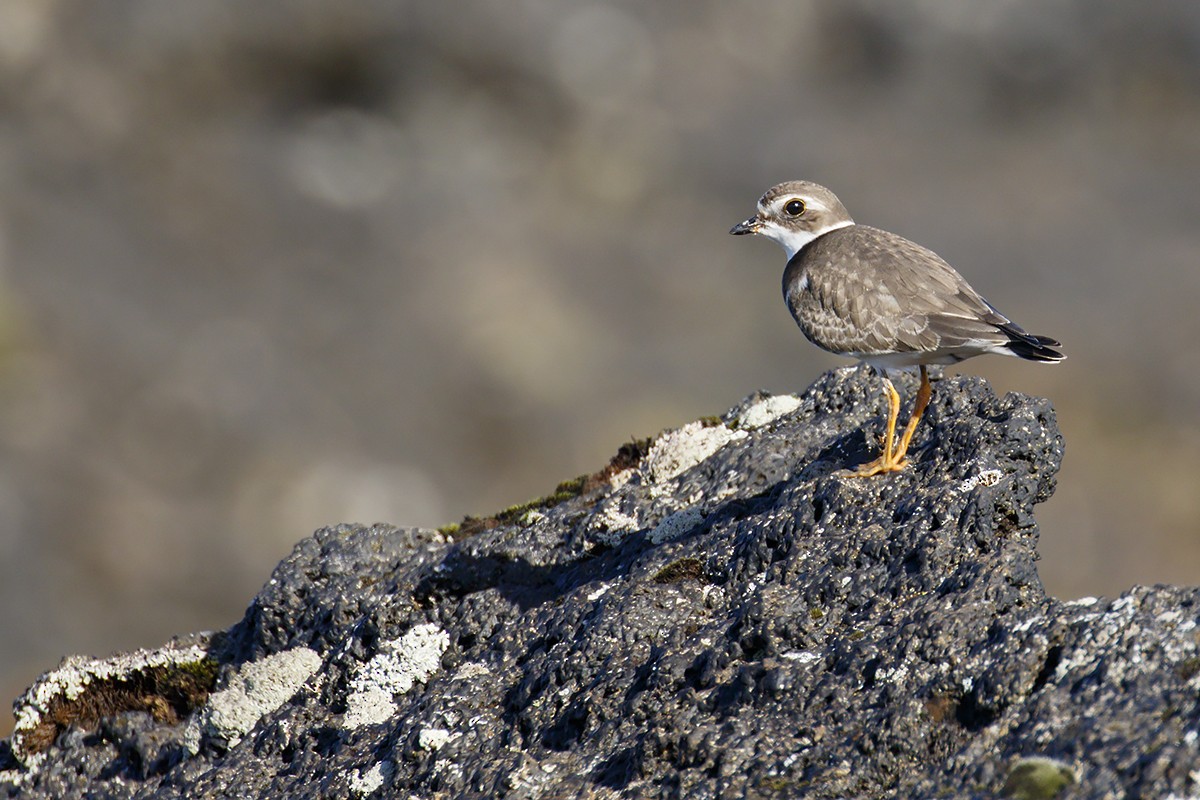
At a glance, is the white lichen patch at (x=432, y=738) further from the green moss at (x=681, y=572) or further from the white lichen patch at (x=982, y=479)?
the white lichen patch at (x=982, y=479)

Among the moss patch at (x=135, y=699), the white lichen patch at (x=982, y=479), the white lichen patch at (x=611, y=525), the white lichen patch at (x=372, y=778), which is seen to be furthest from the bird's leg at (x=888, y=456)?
the moss patch at (x=135, y=699)

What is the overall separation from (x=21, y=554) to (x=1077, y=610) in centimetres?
2519

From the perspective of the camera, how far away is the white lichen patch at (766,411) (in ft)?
36.5

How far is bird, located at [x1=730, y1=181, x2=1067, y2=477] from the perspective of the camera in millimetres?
9672

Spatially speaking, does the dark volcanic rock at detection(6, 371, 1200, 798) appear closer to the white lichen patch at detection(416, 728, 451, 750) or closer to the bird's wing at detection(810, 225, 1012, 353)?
the white lichen patch at detection(416, 728, 451, 750)

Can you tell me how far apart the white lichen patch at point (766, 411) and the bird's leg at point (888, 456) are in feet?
5.08

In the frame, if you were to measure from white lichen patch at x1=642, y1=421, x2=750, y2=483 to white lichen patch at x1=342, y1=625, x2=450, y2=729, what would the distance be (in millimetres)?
2672

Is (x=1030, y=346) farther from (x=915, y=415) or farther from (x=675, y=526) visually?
(x=675, y=526)

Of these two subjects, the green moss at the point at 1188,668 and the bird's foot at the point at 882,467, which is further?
the bird's foot at the point at 882,467

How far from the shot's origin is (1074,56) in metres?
42.3

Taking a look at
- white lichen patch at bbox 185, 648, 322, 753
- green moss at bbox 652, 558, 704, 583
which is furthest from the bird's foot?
white lichen patch at bbox 185, 648, 322, 753

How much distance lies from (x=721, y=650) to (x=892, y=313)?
3.99m

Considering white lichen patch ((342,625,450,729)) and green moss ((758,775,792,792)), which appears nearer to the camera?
green moss ((758,775,792,792))

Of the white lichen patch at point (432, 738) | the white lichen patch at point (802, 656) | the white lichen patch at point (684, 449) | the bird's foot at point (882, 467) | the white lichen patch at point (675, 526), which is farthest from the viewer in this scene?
the white lichen patch at point (684, 449)
